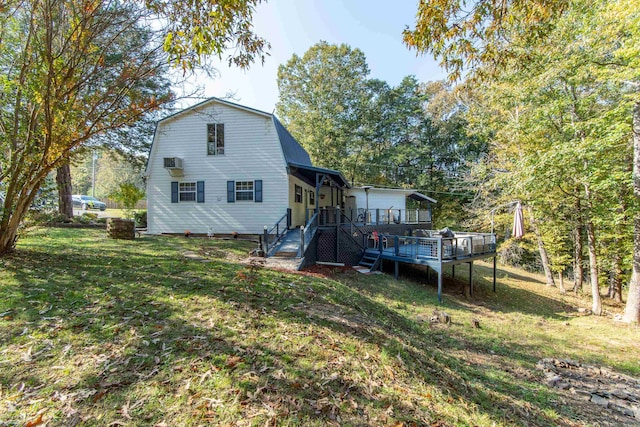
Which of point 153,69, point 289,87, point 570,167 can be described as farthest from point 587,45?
point 289,87

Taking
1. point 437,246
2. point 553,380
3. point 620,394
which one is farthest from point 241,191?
point 620,394

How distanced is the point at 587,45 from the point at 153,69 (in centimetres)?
1198

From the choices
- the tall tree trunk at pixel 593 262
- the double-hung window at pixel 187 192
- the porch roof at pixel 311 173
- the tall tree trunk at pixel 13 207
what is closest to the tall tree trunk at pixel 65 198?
the double-hung window at pixel 187 192

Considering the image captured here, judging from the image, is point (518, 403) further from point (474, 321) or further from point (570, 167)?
point (570, 167)

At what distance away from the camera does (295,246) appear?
10.3m

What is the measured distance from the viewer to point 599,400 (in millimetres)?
4051

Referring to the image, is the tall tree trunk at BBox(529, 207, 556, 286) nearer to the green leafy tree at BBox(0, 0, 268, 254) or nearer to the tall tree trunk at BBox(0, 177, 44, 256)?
the green leafy tree at BBox(0, 0, 268, 254)

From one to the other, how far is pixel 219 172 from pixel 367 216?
759 centimetres

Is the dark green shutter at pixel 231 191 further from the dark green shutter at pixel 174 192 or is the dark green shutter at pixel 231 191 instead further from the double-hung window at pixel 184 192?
the dark green shutter at pixel 174 192

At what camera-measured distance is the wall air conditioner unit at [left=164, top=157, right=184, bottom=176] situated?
1295 cm

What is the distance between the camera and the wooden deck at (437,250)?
10195 millimetres

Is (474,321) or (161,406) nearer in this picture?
(161,406)

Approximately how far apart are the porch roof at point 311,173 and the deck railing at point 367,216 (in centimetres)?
157

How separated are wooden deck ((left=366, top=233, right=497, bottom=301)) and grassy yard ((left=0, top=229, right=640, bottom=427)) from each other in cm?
365
